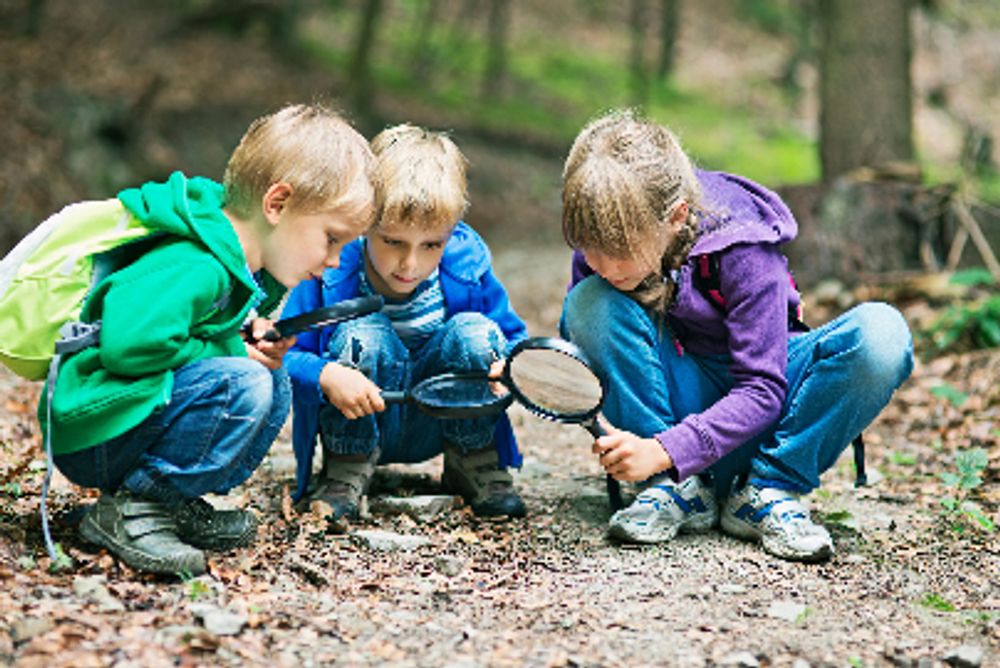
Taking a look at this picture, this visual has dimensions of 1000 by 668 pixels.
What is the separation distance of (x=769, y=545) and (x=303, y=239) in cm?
154

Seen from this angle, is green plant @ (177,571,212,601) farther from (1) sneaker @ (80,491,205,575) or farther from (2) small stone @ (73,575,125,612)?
(2) small stone @ (73,575,125,612)

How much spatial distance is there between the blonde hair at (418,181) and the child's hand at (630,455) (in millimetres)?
775

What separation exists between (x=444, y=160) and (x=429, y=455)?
1.00 meters

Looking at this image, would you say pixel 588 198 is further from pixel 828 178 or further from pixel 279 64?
pixel 279 64

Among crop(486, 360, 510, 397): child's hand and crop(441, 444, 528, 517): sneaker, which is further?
crop(441, 444, 528, 517): sneaker

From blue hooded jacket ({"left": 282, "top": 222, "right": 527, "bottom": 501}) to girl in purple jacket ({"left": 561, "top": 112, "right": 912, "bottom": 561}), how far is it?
0.29 m

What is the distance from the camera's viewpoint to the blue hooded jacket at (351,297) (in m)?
3.27

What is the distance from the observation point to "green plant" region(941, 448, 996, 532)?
3396 mm

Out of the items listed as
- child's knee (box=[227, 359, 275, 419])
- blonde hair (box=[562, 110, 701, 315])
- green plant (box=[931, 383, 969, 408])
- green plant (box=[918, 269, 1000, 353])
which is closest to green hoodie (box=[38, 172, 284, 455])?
child's knee (box=[227, 359, 275, 419])

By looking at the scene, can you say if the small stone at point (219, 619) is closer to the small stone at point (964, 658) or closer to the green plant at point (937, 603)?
the small stone at point (964, 658)

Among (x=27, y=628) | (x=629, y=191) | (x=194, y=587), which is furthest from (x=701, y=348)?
(x=27, y=628)

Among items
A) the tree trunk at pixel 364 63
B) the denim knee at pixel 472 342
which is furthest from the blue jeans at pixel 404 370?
the tree trunk at pixel 364 63

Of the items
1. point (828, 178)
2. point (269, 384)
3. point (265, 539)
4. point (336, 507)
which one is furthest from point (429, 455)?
point (828, 178)

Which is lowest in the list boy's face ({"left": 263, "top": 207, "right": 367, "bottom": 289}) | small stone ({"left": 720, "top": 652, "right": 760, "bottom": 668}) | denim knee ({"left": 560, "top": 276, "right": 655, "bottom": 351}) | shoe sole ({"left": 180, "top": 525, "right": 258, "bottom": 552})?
small stone ({"left": 720, "top": 652, "right": 760, "bottom": 668})
